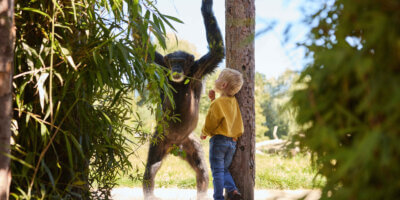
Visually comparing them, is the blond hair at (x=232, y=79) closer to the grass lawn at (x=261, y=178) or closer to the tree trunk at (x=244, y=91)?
the tree trunk at (x=244, y=91)

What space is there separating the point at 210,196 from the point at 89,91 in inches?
88.0

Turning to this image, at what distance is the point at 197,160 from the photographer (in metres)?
3.44

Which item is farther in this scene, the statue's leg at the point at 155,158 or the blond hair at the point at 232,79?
the statue's leg at the point at 155,158

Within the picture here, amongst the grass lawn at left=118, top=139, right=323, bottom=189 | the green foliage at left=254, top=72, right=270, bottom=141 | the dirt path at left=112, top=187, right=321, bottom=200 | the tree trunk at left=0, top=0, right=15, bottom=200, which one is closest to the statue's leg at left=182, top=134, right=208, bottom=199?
the dirt path at left=112, top=187, right=321, bottom=200

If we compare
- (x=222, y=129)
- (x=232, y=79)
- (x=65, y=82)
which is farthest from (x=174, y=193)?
(x=65, y=82)

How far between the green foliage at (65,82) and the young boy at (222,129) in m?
0.97

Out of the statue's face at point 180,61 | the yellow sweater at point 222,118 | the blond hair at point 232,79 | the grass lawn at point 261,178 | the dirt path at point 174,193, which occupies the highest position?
the statue's face at point 180,61

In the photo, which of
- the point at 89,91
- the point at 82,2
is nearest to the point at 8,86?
the point at 89,91

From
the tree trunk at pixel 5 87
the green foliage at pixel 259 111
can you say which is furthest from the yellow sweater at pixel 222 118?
the green foliage at pixel 259 111

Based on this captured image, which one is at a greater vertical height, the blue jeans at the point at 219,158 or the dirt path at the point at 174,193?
the blue jeans at the point at 219,158

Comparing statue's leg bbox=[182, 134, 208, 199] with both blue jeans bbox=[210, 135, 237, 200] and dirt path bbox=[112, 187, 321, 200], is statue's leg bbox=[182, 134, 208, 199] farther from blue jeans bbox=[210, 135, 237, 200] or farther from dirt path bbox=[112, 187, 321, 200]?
blue jeans bbox=[210, 135, 237, 200]

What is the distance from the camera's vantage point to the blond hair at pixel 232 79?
8.48 feet

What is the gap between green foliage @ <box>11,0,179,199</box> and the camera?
1369 mm

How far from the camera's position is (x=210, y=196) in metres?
3.51
